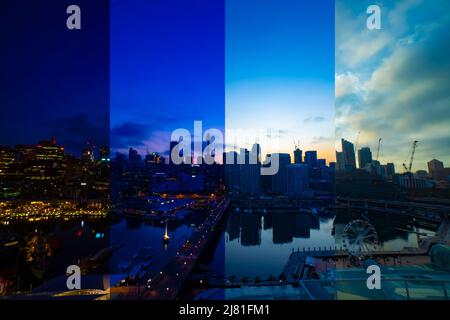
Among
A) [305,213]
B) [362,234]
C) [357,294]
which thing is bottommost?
[305,213]

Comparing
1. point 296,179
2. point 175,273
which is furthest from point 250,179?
point 175,273

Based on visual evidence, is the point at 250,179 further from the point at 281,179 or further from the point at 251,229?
the point at 251,229

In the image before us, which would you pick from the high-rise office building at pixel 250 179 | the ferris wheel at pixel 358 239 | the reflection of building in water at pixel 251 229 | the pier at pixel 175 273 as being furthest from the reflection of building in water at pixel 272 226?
the high-rise office building at pixel 250 179

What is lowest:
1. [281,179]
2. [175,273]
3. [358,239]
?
[175,273]

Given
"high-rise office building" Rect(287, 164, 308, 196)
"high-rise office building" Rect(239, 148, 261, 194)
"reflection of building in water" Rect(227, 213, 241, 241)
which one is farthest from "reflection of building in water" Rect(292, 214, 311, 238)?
"high-rise office building" Rect(239, 148, 261, 194)

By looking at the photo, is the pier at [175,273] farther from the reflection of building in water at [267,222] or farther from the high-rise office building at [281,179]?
the high-rise office building at [281,179]

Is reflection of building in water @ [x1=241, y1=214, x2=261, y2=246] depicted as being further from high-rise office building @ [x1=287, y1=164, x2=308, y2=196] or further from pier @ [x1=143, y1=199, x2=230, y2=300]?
high-rise office building @ [x1=287, y1=164, x2=308, y2=196]
